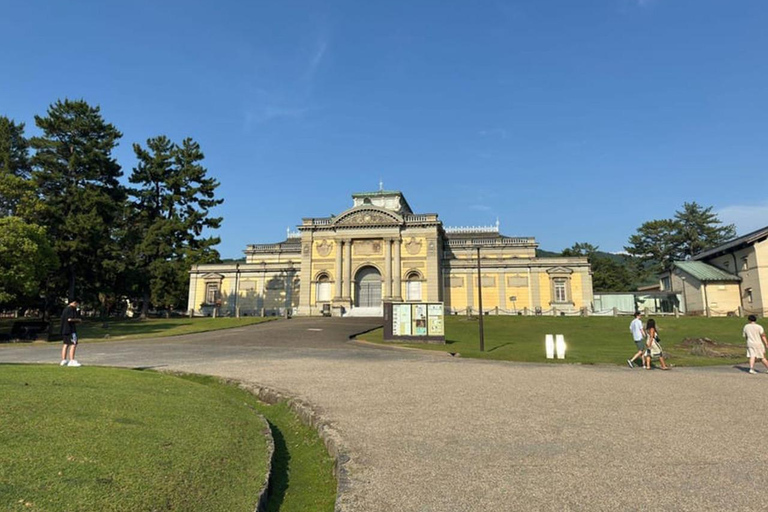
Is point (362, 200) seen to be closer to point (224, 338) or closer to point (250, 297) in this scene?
point (250, 297)

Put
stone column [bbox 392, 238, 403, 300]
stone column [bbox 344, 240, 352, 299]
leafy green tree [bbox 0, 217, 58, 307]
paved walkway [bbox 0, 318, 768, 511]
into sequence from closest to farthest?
paved walkway [bbox 0, 318, 768, 511] → leafy green tree [bbox 0, 217, 58, 307] → stone column [bbox 392, 238, 403, 300] → stone column [bbox 344, 240, 352, 299]

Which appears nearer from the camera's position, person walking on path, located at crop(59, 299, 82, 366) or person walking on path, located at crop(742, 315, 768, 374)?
person walking on path, located at crop(742, 315, 768, 374)

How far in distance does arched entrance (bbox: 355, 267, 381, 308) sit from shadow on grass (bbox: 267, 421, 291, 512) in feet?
146

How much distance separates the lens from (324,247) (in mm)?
52406

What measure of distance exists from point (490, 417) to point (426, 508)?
11.0ft

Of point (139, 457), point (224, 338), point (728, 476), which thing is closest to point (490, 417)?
point (728, 476)

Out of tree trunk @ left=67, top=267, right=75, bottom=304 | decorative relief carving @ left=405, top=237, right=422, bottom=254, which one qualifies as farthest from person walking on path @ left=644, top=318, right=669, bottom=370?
tree trunk @ left=67, top=267, right=75, bottom=304

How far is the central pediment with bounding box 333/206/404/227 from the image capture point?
51156 millimetres

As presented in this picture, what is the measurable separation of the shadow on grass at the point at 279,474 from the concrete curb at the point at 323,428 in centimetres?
55

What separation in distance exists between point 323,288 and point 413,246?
11.8 metres

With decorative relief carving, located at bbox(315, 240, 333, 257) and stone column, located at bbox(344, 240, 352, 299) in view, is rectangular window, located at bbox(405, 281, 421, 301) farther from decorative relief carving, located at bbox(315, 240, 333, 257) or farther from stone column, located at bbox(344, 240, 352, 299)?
decorative relief carving, located at bbox(315, 240, 333, 257)

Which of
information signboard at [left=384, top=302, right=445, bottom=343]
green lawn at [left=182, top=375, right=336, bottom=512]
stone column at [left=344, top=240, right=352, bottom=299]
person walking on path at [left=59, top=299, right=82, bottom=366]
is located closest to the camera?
green lawn at [left=182, top=375, right=336, bottom=512]

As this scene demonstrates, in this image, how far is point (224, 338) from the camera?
77.2 ft

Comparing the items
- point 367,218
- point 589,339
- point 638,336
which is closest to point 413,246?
point 367,218
